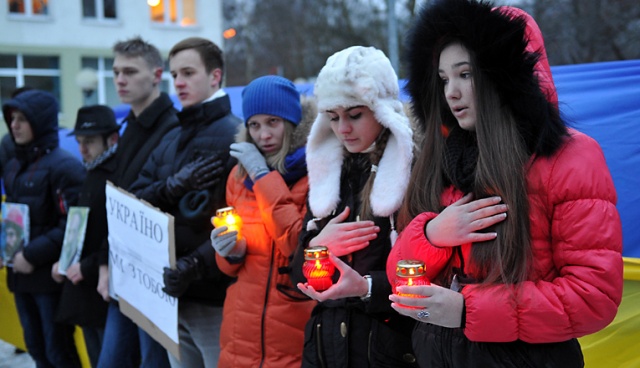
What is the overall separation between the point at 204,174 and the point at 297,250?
93 cm

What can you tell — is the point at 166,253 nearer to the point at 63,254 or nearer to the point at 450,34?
the point at 63,254

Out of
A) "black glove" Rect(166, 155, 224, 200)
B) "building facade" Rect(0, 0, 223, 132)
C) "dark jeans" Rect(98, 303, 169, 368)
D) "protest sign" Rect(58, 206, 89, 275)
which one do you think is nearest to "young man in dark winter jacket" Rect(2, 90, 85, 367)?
"protest sign" Rect(58, 206, 89, 275)

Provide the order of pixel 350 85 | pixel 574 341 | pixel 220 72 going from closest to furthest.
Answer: pixel 574 341 → pixel 350 85 → pixel 220 72

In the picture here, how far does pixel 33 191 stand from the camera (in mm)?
5176

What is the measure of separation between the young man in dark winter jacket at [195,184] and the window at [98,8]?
2640 cm

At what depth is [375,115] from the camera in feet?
8.92

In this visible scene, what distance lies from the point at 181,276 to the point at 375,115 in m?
1.48

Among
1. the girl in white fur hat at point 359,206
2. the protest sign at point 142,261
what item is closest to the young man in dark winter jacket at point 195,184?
the protest sign at point 142,261

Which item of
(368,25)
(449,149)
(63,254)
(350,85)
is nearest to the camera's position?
(449,149)

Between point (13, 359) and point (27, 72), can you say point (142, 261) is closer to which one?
point (13, 359)

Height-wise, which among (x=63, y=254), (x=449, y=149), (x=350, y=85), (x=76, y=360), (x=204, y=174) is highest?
(x=350, y=85)

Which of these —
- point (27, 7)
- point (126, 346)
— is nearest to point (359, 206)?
point (126, 346)

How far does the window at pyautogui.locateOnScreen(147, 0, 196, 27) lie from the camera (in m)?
29.7

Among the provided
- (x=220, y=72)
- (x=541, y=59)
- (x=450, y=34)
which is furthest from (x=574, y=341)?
(x=220, y=72)
